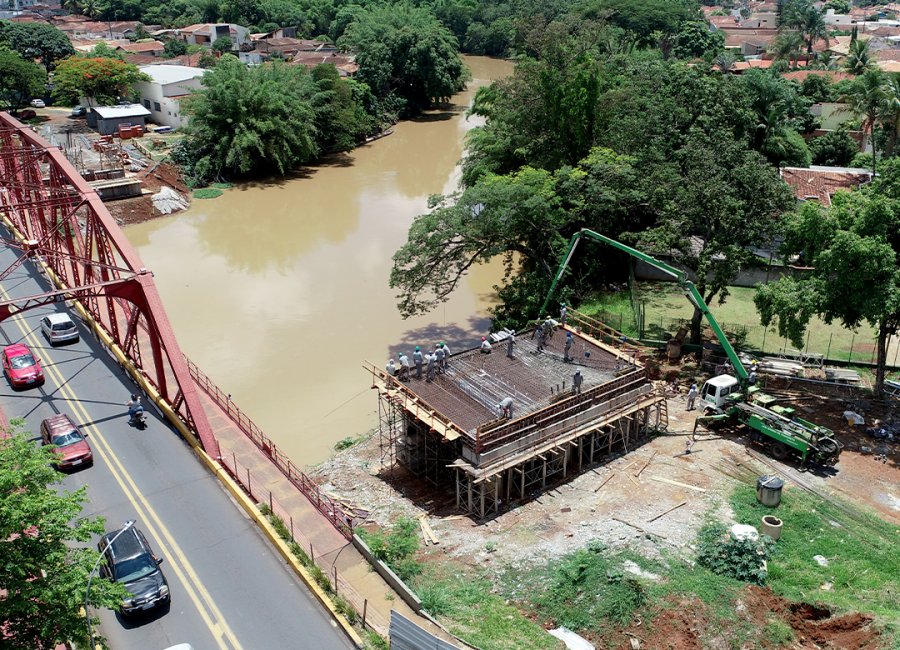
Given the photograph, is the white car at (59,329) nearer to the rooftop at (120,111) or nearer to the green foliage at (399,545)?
the green foliage at (399,545)

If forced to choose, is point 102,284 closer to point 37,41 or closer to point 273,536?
Answer: point 273,536

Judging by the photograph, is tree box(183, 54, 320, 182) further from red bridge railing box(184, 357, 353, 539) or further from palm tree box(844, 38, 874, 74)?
palm tree box(844, 38, 874, 74)

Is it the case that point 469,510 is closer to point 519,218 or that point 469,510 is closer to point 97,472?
point 97,472

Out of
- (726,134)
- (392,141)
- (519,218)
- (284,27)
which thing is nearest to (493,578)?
(519,218)

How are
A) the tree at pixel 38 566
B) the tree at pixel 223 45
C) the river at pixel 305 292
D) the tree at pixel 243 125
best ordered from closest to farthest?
the tree at pixel 38 566 < the river at pixel 305 292 < the tree at pixel 243 125 < the tree at pixel 223 45

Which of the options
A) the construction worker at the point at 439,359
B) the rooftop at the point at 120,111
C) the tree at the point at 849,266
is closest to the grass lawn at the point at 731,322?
the tree at the point at 849,266
